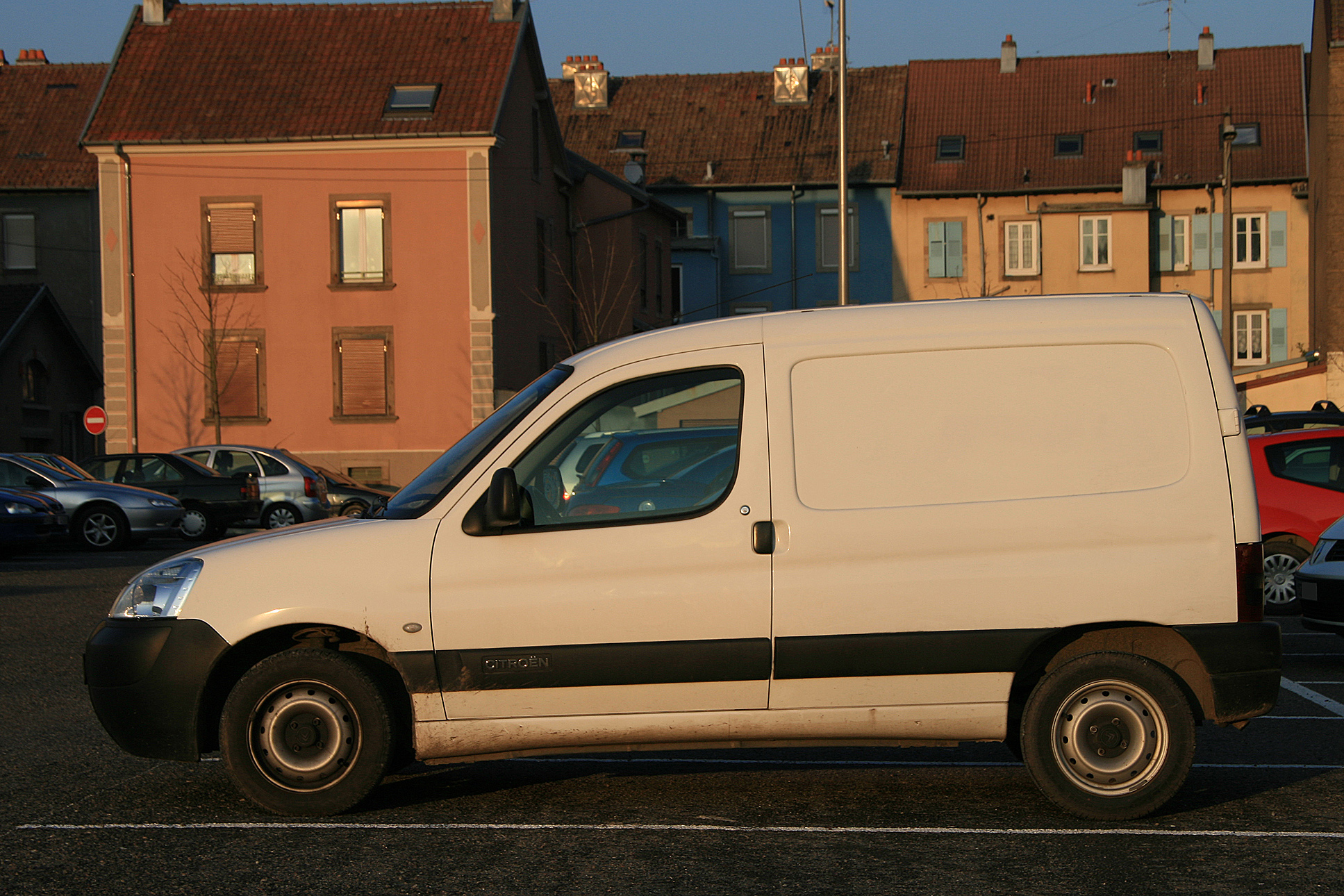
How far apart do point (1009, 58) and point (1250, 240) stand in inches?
450

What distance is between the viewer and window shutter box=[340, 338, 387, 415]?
3416 centimetres

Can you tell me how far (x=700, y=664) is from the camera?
18.8 feet

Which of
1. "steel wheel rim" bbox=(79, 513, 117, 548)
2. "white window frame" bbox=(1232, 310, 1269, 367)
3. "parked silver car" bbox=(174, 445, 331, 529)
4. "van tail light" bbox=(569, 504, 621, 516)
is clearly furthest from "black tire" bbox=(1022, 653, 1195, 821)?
"white window frame" bbox=(1232, 310, 1269, 367)

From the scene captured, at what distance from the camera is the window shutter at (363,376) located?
34.2 meters

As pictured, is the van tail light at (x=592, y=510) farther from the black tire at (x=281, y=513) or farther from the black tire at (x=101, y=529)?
the black tire at (x=281, y=513)

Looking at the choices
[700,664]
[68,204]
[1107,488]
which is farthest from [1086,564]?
[68,204]

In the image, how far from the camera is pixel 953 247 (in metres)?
52.4

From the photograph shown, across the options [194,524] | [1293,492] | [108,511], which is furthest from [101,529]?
[1293,492]

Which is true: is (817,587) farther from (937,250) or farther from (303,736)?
(937,250)

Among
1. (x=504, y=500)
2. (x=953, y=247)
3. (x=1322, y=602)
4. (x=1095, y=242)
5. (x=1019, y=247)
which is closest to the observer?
(x=504, y=500)

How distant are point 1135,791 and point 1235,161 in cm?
4945

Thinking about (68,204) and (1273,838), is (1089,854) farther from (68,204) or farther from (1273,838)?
(68,204)

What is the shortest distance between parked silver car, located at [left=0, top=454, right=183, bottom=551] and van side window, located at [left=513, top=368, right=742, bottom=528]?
17762mm

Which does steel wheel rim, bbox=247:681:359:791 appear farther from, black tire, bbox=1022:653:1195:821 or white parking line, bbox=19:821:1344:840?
black tire, bbox=1022:653:1195:821
